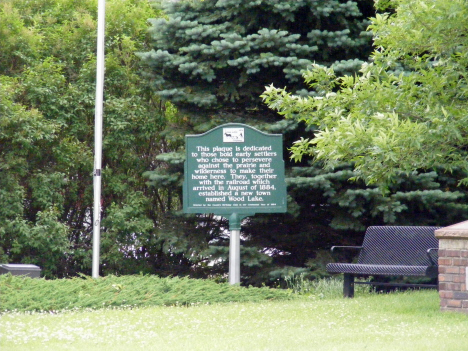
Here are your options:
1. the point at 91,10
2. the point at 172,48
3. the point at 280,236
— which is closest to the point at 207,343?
the point at 280,236

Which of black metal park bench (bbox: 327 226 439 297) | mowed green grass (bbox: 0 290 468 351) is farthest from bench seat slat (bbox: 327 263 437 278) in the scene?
mowed green grass (bbox: 0 290 468 351)

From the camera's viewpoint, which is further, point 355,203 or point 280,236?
point 280,236

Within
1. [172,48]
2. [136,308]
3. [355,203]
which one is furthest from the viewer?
[172,48]

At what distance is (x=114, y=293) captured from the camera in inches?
350

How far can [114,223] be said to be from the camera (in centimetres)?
1366

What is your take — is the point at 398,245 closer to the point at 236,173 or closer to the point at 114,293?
the point at 236,173

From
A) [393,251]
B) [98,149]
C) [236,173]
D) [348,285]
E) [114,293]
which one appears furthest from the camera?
[98,149]

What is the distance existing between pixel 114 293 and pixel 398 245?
164 inches

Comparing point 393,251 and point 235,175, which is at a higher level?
point 235,175

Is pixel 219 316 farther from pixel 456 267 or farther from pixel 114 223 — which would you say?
pixel 114 223

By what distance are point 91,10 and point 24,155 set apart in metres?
3.55

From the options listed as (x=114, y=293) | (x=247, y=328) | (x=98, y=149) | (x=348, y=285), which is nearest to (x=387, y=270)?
(x=348, y=285)

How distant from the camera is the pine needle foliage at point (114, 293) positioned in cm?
822

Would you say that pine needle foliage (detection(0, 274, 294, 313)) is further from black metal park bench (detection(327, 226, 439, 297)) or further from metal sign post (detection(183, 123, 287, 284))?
metal sign post (detection(183, 123, 287, 284))
